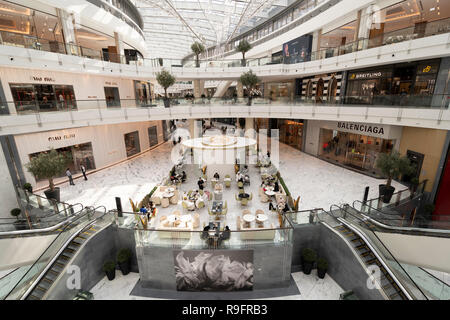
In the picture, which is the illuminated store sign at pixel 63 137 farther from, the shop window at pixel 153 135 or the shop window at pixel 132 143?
the shop window at pixel 153 135

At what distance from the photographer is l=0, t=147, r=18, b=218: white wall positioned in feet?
39.8

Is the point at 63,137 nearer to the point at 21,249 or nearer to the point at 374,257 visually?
the point at 21,249

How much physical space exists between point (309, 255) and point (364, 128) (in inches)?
445

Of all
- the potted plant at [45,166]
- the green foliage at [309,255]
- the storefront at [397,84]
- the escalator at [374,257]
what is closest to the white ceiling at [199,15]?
the storefront at [397,84]

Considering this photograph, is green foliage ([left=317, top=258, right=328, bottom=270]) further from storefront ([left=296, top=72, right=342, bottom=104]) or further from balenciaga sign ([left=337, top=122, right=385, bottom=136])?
storefront ([left=296, top=72, right=342, bottom=104])

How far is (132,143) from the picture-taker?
74.4 ft

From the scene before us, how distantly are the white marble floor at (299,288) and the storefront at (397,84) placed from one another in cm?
1044

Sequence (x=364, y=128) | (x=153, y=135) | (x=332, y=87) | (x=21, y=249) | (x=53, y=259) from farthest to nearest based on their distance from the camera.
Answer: (x=153, y=135) < (x=332, y=87) < (x=364, y=128) < (x=21, y=249) < (x=53, y=259)

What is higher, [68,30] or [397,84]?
[68,30]

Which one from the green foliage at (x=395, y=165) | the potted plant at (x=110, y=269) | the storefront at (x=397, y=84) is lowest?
the potted plant at (x=110, y=269)

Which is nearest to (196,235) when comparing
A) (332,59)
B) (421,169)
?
(421,169)

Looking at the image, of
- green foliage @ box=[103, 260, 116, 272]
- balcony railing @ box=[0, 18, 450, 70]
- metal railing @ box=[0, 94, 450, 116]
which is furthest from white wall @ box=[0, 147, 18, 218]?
green foliage @ box=[103, 260, 116, 272]

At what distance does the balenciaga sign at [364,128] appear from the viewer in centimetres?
1509

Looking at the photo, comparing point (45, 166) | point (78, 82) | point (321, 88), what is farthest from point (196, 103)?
point (45, 166)
